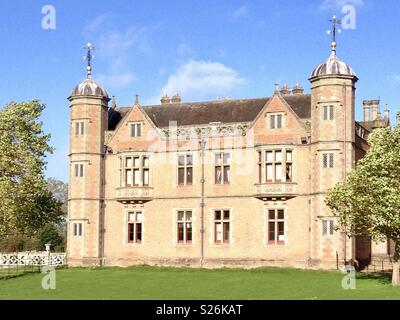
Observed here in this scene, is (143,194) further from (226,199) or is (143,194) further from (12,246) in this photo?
(12,246)

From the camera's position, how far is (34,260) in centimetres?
4841

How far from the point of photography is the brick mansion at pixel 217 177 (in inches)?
1666

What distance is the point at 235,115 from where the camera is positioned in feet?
154

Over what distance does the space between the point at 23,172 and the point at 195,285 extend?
19167mm

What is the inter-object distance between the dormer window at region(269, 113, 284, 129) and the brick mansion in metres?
0.06

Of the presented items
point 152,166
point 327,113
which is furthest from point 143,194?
point 327,113

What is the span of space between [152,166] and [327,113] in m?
11.6

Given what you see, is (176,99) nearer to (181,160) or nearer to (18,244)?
(181,160)

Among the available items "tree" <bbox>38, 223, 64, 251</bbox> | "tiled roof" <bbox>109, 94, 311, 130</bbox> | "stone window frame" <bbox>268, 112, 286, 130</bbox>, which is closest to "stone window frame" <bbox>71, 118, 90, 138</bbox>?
"tiled roof" <bbox>109, 94, 311, 130</bbox>

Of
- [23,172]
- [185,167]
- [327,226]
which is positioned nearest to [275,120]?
[185,167]

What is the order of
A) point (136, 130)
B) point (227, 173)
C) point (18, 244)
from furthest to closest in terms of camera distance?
point (18, 244)
point (136, 130)
point (227, 173)

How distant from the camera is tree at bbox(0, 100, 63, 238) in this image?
44219 mm

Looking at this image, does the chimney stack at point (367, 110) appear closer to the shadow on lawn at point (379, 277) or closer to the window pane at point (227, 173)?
the window pane at point (227, 173)
